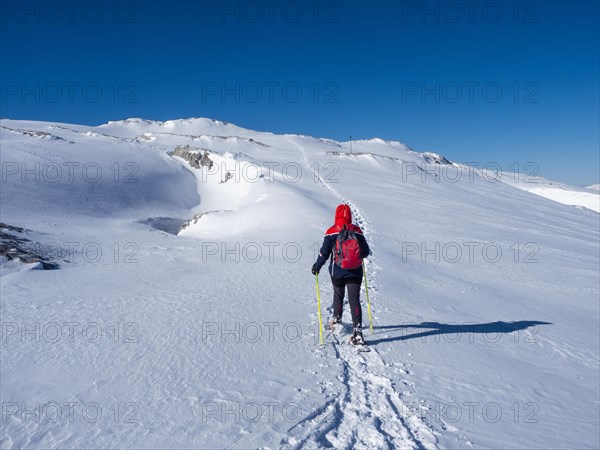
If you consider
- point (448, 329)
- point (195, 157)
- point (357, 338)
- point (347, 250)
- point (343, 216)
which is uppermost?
point (195, 157)

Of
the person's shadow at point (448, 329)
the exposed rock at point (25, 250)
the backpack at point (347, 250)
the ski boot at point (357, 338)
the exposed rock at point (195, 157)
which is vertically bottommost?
the person's shadow at point (448, 329)

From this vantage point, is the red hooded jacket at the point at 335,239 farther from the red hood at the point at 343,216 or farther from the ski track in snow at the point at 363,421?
the ski track in snow at the point at 363,421

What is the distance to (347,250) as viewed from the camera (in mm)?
6234

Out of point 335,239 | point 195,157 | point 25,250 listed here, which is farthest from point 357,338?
point 195,157

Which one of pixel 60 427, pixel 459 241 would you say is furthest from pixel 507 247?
pixel 60 427

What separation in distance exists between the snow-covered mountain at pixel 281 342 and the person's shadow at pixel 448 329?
0.05m

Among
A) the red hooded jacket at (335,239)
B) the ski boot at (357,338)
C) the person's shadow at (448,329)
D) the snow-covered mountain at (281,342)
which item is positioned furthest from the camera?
the person's shadow at (448,329)

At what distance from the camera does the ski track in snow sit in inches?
151

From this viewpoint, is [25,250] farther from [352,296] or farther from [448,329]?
[448,329]

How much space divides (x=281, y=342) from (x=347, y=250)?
1870 millimetres

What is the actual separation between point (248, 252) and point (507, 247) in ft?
39.0

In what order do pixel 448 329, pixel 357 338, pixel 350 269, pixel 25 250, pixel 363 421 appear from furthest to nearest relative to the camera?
pixel 25 250, pixel 448 329, pixel 350 269, pixel 357 338, pixel 363 421

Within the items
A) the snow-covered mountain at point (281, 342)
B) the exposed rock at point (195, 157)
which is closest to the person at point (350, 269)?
the snow-covered mountain at point (281, 342)

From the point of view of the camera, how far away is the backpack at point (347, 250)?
6223 millimetres
